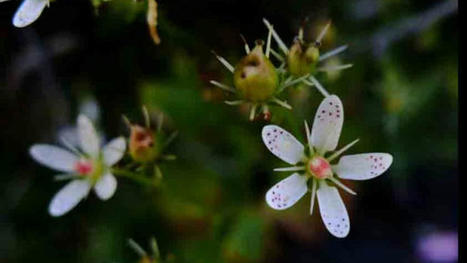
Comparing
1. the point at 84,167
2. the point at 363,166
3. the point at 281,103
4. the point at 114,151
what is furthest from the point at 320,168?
the point at 84,167

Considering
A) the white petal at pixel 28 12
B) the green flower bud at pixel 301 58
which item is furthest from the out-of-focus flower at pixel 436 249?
the white petal at pixel 28 12

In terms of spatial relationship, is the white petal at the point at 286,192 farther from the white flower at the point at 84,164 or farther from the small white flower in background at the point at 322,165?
the white flower at the point at 84,164

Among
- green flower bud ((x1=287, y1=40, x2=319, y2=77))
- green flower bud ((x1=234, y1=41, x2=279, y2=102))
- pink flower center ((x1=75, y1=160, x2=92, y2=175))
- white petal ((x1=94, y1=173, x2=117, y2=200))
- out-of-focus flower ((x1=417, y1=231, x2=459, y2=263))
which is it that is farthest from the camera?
out-of-focus flower ((x1=417, y1=231, x2=459, y2=263))

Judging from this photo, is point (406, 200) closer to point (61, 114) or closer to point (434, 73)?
point (434, 73)

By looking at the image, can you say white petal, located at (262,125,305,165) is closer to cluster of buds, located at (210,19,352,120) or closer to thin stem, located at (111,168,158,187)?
cluster of buds, located at (210,19,352,120)

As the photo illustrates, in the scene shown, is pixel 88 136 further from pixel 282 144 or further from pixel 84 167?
pixel 282 144

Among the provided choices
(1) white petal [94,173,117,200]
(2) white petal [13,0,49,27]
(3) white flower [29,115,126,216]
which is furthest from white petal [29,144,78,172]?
(2) white petal [13,0,49,27]
